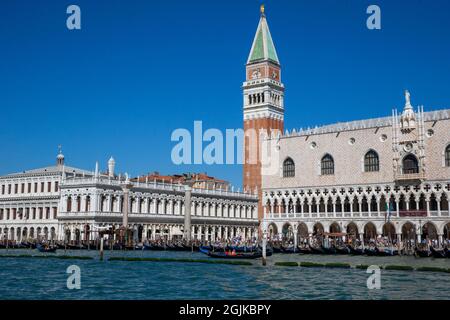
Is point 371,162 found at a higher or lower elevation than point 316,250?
higher

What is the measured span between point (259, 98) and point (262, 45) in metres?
6.58

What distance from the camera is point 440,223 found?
1831 inches

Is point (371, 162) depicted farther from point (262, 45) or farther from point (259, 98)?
point (262, 45)

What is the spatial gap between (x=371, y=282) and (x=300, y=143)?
35299 mm

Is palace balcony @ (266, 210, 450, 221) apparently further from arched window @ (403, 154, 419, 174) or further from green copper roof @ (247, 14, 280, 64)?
green copper roof @ (247, 14, 280, 64)

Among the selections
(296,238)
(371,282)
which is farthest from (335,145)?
(371,282)

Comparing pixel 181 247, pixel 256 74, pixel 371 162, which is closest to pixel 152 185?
pixel 181 247

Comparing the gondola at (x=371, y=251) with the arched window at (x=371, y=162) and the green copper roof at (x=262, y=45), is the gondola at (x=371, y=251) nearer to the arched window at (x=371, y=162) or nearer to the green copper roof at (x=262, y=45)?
the arched window at (x=371, y=162)

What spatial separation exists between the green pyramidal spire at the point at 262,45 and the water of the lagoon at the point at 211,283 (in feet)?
139

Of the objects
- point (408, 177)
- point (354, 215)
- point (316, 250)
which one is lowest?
point (316, 250)

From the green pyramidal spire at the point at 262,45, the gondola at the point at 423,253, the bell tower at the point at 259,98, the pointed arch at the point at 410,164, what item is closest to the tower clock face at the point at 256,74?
the bell tower at the point at 259,98

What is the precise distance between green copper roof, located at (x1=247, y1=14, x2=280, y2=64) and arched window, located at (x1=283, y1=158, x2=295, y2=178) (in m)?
16.2

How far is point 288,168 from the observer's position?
→ 56.7 meters

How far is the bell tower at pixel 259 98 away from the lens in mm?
65000
